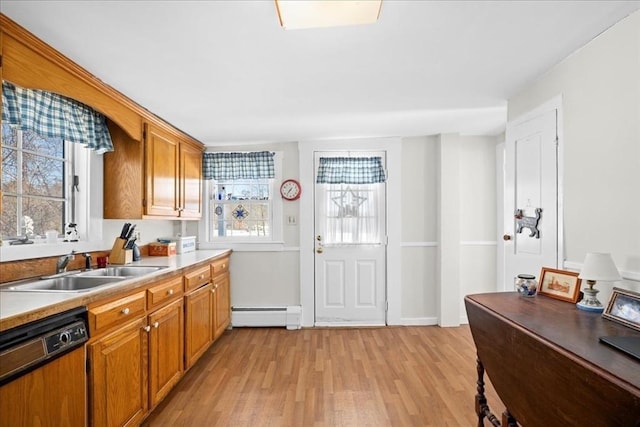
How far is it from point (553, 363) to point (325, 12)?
5.27ft

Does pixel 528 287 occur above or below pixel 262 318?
above

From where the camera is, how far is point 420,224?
3635mm

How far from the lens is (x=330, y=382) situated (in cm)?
240

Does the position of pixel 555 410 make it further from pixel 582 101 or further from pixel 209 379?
pixel 209 379

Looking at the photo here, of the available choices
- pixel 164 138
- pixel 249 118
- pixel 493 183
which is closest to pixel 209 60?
pixel 249 118

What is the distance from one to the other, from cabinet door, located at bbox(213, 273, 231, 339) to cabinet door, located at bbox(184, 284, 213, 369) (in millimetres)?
135

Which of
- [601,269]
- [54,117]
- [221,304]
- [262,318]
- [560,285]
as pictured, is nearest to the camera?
[601,269]

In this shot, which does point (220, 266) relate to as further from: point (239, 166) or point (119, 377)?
point (119, 377)

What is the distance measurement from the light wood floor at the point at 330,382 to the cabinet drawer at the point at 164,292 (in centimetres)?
71

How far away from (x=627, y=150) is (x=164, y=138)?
125 inches

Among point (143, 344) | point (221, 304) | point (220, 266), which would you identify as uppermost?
point (220, 266)

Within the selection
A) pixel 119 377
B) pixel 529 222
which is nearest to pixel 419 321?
pixel 529 222

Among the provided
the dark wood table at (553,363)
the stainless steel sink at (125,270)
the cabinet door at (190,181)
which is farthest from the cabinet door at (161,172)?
the dark wood table at (553,363)

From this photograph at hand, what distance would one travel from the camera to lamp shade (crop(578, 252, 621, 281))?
1.42m
